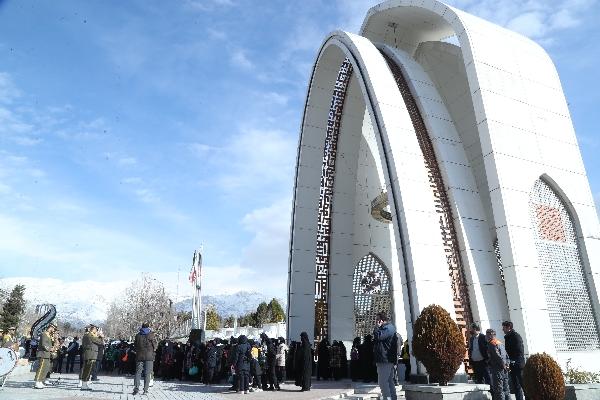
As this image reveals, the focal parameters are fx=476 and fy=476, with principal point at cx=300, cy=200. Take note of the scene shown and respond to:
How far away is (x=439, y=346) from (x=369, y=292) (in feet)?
34.3

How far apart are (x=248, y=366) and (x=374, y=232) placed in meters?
9.83

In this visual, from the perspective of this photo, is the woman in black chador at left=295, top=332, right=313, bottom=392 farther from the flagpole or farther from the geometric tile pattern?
the flagpole

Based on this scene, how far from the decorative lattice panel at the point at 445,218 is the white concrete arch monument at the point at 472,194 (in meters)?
0.03

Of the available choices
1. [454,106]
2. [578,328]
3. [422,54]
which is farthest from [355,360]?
[422,54]

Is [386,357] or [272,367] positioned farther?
[272,367]

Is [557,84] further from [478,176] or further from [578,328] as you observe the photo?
[578,328]

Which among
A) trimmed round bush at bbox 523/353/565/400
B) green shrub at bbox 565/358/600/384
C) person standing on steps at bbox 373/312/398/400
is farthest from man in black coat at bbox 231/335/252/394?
green shrub at bbox 565/358/600/384

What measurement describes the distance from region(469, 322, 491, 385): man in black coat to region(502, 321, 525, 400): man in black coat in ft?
1.26

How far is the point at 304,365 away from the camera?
10.9 metres

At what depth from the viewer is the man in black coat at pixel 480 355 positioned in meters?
8.29

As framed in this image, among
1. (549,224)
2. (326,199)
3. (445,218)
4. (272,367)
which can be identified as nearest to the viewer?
(272,367)

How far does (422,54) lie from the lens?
18.4m

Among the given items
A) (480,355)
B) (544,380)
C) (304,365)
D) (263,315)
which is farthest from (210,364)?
(263,315)

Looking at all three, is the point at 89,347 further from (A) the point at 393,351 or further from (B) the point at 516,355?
(B) the point at 516,355
